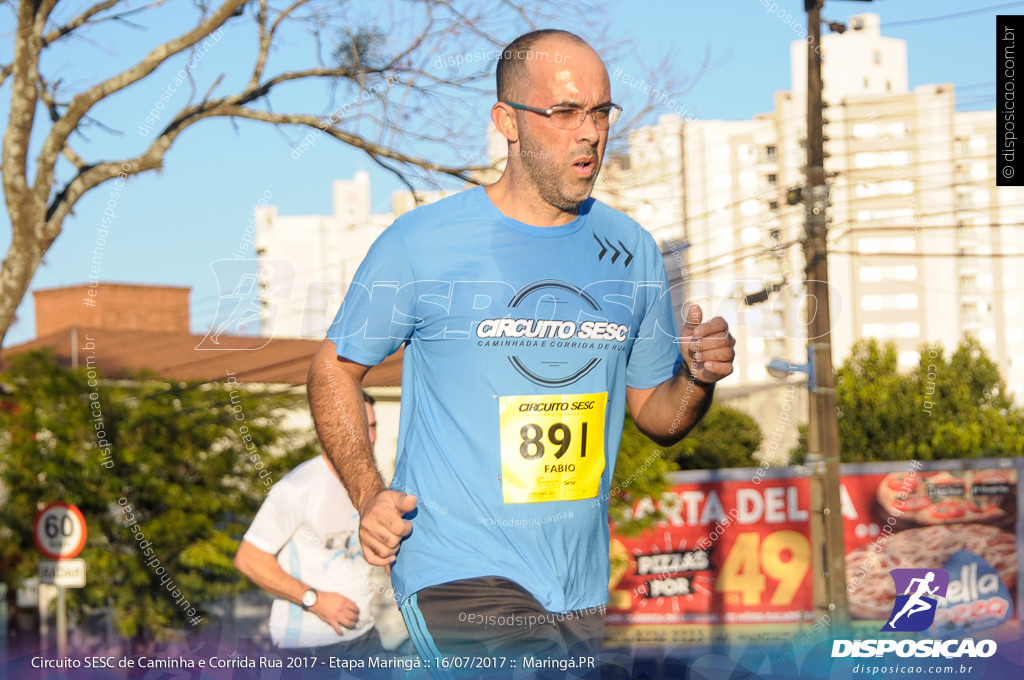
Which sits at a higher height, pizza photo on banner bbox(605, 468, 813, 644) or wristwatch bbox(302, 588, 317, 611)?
wristwatch bbox(302, 588, 317, 611)

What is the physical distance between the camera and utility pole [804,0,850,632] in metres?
8.11

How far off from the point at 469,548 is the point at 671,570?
15.5 metres

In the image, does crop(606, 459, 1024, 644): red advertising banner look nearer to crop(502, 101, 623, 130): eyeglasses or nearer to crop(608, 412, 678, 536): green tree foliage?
crop(608, 412, 678, 536): green tree foliage

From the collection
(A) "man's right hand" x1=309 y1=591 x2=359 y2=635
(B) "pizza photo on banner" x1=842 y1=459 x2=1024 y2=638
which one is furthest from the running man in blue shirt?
(B) "pizza photo on banner" x1=842 y1=459 x2=1024 y2=638

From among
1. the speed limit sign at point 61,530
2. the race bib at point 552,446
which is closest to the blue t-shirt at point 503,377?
the race bib at point 552,446

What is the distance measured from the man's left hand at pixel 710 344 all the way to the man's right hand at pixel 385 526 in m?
0.79

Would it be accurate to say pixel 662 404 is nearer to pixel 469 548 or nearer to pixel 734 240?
pixel 469 548

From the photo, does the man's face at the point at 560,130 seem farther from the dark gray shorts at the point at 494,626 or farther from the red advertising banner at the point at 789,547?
the red advertising banner at the point at 789,547

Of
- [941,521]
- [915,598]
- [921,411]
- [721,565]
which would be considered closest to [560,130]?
[915,598]

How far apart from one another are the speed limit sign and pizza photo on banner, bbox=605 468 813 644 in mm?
10319

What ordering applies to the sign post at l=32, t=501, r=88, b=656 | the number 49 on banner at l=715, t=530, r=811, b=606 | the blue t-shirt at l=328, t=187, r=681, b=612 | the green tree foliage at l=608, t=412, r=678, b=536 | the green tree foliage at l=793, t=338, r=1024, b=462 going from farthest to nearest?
the green tree foliage at l=793, t=338, r=1024, b=462 → the number 49 on banner at l=715, t=530, r=811, b=606 → the green tree foliage at l=608, t=412, r=678, b=536 → the sign post at l=32, t=501, r=88, b=656 → the blue t-shirt at l=328, t=187, r=681, b=612

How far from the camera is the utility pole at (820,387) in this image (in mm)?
8109

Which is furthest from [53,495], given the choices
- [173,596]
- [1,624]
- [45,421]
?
[1,624]

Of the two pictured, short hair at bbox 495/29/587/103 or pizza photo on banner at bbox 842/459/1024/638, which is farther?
pizza photo on banner at bbox 842/459/1024/638
